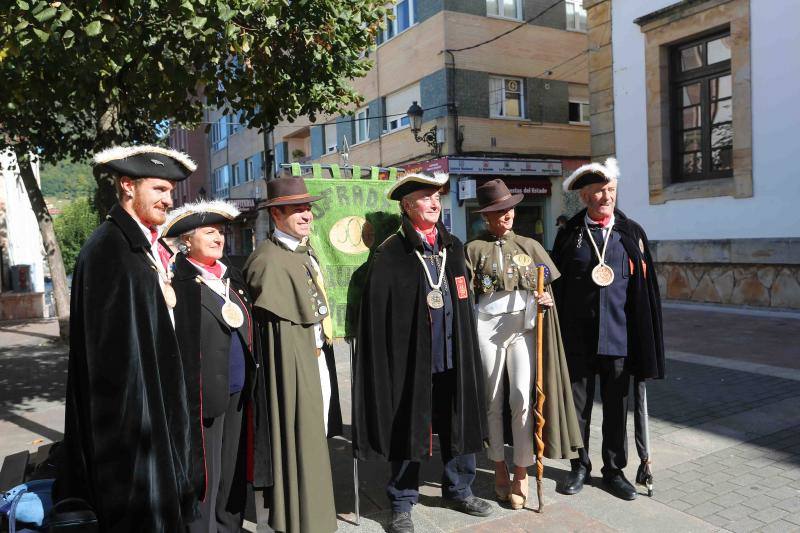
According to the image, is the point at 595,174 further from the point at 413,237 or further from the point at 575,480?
the point at 575,480

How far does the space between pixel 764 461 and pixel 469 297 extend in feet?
8.28

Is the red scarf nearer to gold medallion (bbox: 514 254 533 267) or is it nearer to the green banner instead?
the green banner

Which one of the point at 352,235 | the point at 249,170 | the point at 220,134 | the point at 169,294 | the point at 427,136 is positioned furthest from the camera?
the point at 220,134

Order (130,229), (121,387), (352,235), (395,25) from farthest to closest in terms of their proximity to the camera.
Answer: (395,25), (352,235), (130,229), (121,387)

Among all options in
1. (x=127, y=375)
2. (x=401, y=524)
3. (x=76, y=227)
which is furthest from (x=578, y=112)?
(x=76, y=227)

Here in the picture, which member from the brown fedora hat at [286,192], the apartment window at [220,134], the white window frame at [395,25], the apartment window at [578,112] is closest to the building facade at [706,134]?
the apartment window at [578,112]

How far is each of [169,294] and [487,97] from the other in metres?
17.1

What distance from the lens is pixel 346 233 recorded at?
4.15 metres

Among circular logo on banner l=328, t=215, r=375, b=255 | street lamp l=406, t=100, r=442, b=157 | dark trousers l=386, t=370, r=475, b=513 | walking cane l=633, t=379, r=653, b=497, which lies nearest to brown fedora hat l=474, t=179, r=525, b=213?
circular logo on banner l=328, t=215, r=375, b=255

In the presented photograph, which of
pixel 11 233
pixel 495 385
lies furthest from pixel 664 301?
pixel 11 233

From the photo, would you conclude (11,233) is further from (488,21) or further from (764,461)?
(764,461)

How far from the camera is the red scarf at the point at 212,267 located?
3248 mm

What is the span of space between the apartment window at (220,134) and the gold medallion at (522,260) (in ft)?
115

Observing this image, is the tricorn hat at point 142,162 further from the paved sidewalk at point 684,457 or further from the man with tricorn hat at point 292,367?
the paved sidewalk at point 684,457
